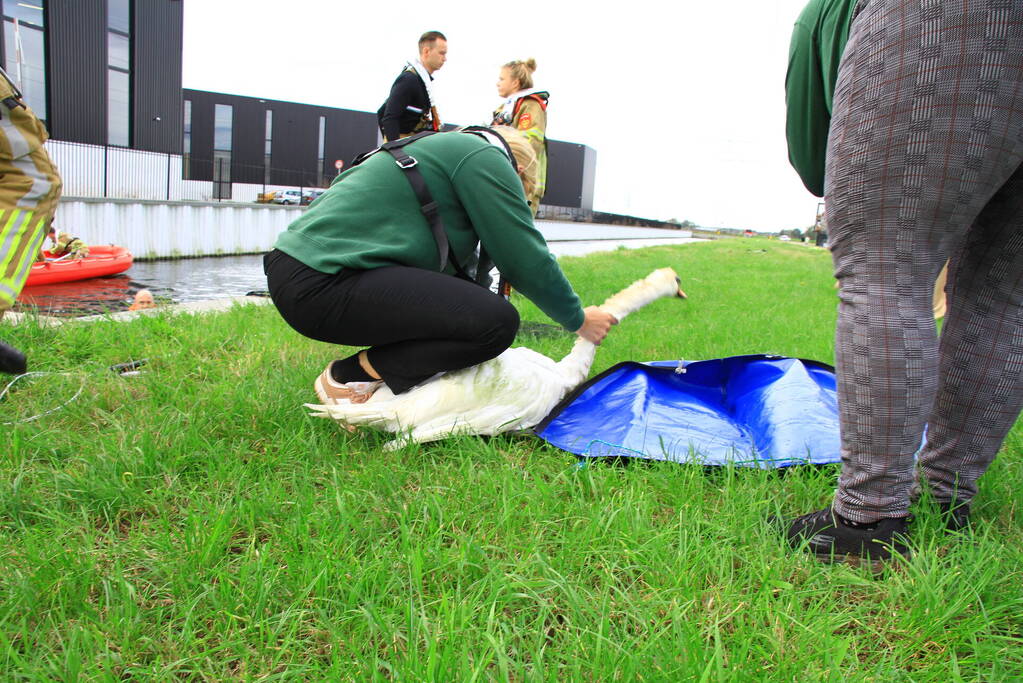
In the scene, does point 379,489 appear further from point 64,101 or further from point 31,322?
point 64,101

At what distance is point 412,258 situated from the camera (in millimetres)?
2156

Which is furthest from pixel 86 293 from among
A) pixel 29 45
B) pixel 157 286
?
pixel 29 45

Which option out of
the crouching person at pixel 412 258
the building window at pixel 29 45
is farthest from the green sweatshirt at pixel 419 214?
the building window at pixel 29 45

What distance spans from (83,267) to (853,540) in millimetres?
11217

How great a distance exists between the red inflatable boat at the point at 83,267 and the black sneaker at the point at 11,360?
7497 mm

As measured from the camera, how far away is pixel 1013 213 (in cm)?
130

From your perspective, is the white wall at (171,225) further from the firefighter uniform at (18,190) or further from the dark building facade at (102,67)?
the firefighter uniform at (18,190)

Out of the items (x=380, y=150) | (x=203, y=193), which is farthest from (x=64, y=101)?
(x=380, y=150)

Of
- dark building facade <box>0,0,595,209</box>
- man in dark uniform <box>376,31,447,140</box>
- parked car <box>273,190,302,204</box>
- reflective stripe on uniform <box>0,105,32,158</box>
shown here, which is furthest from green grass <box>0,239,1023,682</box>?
parked car <box>273,190,302,204</box>

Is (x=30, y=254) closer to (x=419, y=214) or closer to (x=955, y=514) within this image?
(x=419, y=214)

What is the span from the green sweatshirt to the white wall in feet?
37.3

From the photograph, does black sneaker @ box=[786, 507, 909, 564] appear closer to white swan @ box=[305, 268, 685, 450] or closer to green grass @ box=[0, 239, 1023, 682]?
green grass @ box=[0, 239, 1023, 682]

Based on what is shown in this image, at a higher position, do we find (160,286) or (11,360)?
(11,360)

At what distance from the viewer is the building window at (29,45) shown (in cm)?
1636
